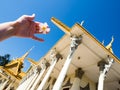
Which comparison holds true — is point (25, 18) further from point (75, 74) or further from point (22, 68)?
point (22, 68)

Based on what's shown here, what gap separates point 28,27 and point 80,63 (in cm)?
1404

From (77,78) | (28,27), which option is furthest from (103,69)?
(28,27)

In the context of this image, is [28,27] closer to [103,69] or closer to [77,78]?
[103,69]

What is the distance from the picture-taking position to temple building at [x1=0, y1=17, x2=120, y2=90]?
12.8 meters

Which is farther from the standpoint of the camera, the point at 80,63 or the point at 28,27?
the point at 80,63

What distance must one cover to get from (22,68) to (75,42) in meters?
23.2

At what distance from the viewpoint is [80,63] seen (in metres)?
16.2

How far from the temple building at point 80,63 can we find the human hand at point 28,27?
921cm

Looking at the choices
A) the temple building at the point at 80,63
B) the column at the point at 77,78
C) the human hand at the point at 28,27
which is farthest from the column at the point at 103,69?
the human hand at the point at 28,27

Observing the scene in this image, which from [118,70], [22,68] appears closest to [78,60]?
[118,70]

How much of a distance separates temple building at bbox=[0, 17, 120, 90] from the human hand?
9208 millimetres

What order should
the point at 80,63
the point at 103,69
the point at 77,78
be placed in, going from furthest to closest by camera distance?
1. the point at 77,78
2. the point at 80,63
3. the point at 103,69

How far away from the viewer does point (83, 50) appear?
14.4 metres

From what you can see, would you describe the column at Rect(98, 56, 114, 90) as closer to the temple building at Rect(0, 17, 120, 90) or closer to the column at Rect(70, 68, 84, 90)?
the temple building at Rect(0, 17, 120, 90)
